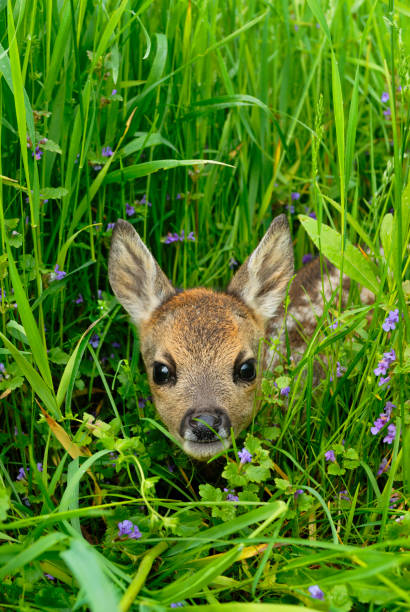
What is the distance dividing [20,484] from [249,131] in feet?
7.90

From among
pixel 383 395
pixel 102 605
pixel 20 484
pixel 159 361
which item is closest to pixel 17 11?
pixel 159 361

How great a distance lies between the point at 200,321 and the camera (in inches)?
158

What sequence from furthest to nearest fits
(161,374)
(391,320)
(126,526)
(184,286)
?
(184,286), (161,374), (391,320), (126,526)

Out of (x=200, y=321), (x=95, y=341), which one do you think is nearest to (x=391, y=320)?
(x=200, y=321)

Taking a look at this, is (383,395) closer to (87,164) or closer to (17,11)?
(87,164)

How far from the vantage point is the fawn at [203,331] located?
365 centimetres

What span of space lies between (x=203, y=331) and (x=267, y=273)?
0.67m

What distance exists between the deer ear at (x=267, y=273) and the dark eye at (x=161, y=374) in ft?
2.42

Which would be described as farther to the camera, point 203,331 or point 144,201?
point 144,201

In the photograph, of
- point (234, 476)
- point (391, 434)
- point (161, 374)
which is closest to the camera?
point (234, 476)

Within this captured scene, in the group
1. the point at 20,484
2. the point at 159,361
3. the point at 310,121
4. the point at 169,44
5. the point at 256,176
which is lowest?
the point at 20,484

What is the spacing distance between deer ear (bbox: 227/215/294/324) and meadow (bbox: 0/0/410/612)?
0.34 meters

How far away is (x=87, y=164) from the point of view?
3.82 m

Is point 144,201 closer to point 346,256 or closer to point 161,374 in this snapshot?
point 161,374
